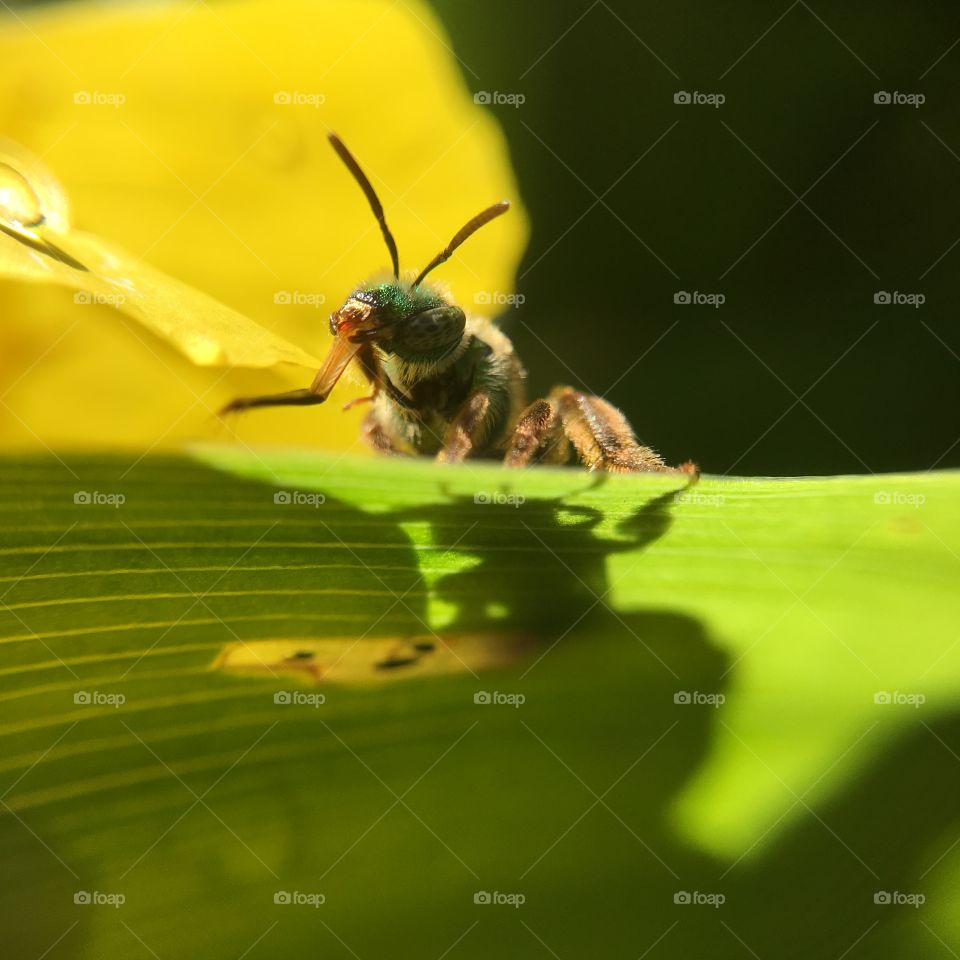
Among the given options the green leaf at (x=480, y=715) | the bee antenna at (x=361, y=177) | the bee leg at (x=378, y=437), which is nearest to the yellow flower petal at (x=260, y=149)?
the bee leg at (x=378, y=437)

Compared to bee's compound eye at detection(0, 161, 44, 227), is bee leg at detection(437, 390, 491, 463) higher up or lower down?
higher up

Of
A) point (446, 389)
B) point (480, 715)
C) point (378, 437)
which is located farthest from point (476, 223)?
point (480, 715)

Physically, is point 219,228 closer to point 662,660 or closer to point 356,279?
point 356,279

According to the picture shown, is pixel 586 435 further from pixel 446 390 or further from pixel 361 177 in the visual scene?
pixel 361 177

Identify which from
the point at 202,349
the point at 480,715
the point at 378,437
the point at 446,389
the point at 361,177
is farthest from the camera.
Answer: the point at 378,437

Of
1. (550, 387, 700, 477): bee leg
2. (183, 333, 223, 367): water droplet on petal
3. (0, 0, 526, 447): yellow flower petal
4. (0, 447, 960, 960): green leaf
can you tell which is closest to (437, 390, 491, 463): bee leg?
(550, 387, 700, 477): bee leg

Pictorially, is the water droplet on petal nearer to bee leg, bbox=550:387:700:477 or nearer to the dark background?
bee leg, bbox=550:387:700:477

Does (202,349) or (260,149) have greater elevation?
(260,149)
